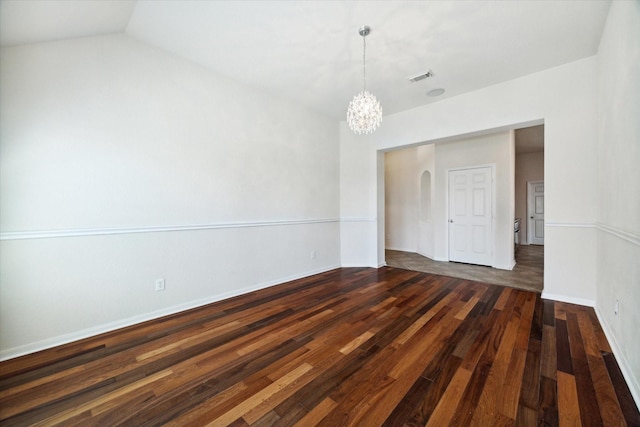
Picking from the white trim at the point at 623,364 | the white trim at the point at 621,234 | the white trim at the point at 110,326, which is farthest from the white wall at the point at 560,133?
the white trim at the point at 110,326

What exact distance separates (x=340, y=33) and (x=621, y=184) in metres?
2.62

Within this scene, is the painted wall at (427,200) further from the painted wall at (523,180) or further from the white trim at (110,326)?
the white trim at (110,326)

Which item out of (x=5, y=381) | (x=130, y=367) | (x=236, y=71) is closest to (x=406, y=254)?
(x=236, y=71)

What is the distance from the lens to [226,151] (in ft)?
10.4

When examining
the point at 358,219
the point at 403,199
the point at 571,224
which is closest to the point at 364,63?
the point at 358,219

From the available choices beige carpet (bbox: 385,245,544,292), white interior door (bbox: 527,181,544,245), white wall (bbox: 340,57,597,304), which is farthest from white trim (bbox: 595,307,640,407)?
white interior door (bbox: 527,181,544,245)

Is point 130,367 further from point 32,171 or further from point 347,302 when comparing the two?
point 347,302

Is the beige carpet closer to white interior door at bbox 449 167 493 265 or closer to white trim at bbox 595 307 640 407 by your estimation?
white interior door at bbox 449 167 493 265

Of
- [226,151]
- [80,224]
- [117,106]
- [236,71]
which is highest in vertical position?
[236,71]

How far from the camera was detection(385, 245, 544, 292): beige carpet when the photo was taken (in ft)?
12.2

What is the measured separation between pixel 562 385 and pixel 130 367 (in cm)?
290

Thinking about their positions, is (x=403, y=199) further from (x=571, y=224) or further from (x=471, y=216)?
(x=571, y=224)

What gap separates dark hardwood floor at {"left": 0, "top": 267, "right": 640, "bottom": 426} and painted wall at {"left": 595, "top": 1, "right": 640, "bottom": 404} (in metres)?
0.22

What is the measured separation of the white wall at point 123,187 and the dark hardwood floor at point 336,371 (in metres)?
0.37
